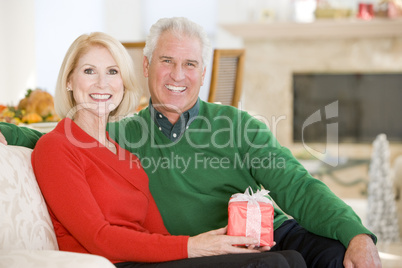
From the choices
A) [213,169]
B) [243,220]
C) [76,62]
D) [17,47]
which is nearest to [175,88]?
[213,169]

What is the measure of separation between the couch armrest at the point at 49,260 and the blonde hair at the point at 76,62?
0.56 m

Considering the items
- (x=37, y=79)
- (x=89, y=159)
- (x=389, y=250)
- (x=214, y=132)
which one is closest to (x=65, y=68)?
(x=89, y=159)

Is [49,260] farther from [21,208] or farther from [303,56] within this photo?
[303,56]

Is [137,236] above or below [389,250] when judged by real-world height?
above

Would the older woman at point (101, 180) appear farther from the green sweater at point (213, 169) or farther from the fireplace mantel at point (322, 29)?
the fireplace mantel at point (322, 29)

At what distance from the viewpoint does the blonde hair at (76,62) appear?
1.54 meters

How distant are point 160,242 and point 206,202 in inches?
17.7

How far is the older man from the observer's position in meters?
1.69

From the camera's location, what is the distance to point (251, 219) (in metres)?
1.42

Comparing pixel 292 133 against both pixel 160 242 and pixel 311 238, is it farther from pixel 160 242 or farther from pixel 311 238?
pixel 160 242

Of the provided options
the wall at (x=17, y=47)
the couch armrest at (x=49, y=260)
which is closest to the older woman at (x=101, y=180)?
the couch armrest at (x=49, y=260)

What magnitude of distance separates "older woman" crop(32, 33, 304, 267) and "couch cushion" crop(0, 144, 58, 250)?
0.11 ft

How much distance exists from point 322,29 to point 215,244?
16.0 ft

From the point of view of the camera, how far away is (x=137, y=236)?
135 centimetres
